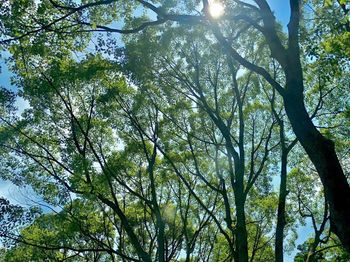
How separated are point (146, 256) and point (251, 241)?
1278cm

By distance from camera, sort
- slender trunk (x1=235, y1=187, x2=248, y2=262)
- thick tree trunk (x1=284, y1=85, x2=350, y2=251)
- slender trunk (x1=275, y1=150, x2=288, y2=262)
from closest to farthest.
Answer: thick tree trunk (x1=284, y1=85, x2=350, y2=251), slender trunk (x1=275, y1=150, x2=288, y2=262), slender trunk (x1=235, y1=187, x2=248, y2=262)

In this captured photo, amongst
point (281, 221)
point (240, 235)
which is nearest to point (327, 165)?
point (281, 221)

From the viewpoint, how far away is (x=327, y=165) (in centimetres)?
561

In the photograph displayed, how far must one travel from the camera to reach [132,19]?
1587 centimetres

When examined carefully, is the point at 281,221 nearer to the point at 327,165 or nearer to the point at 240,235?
the point at 240,235

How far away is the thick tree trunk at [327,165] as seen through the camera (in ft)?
17.6

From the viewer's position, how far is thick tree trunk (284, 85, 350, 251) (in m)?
5.36

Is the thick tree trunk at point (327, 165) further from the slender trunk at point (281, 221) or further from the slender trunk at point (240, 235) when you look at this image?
the slender trunk at point (240, 235)

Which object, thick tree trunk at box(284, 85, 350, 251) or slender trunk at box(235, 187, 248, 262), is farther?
slender trunk at box(235, 187, 248, 262)

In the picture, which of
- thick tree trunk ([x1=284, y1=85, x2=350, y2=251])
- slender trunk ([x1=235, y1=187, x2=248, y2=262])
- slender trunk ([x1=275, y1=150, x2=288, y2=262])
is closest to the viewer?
thick tree trunk ([x1=284, y1=85, x2=350, y2=251])

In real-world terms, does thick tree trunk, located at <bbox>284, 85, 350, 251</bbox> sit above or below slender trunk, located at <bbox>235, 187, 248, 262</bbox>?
below

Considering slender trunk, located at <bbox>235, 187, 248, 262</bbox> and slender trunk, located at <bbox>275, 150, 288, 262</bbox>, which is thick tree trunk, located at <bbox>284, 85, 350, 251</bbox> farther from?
slender trunk, located at <bbox>235, 187, 248, 262</bbox>

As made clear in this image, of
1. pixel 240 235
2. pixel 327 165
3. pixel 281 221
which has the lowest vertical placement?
pixel 327 165

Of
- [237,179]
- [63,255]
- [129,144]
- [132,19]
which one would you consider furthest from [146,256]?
[63,255]
